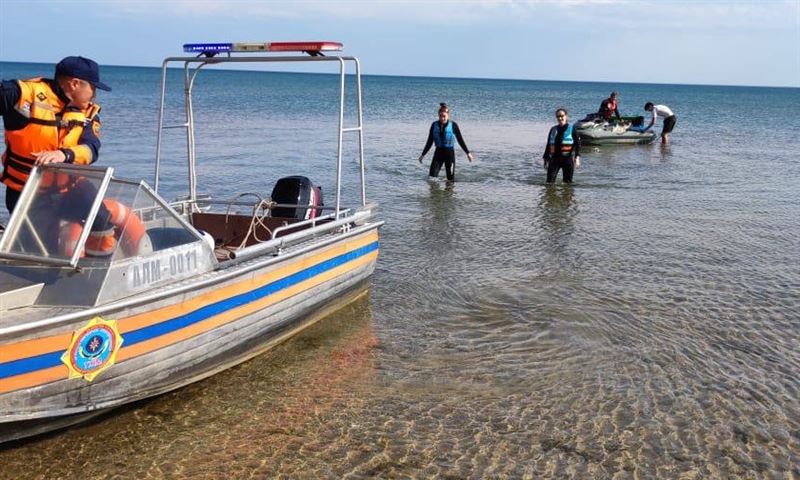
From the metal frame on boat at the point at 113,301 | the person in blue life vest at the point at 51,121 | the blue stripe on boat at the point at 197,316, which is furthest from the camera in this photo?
the person in blue life vest at the point at 51,121

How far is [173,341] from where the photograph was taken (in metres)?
A: 4.96

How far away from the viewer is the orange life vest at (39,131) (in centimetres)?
499

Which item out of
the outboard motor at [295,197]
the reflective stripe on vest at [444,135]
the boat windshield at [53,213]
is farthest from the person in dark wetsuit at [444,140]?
the boat windshield at [53,213]

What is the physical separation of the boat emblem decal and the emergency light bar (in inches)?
123

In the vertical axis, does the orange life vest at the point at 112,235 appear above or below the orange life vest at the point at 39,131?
below

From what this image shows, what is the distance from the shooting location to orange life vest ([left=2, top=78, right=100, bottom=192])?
4.99 meters

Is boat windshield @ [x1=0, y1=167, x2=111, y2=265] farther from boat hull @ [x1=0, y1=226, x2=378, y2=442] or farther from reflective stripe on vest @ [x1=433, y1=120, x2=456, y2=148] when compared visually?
reflective stripe on vest @ [x1=433, y1=120, x2=456, y2=148]

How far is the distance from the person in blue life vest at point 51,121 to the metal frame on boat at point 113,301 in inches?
6.7

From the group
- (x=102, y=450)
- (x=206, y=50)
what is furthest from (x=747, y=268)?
(x=102, y=450)

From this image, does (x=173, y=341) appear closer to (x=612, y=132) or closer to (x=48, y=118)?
(x=48, y=118)

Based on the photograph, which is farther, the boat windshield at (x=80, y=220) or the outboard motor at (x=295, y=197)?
the outboard motor at (x=295, y=197)

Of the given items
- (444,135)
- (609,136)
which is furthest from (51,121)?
(609,136)

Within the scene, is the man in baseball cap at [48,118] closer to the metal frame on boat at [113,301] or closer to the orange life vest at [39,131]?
the orange life vest at [39,131]

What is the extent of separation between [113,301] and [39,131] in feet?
4.69
